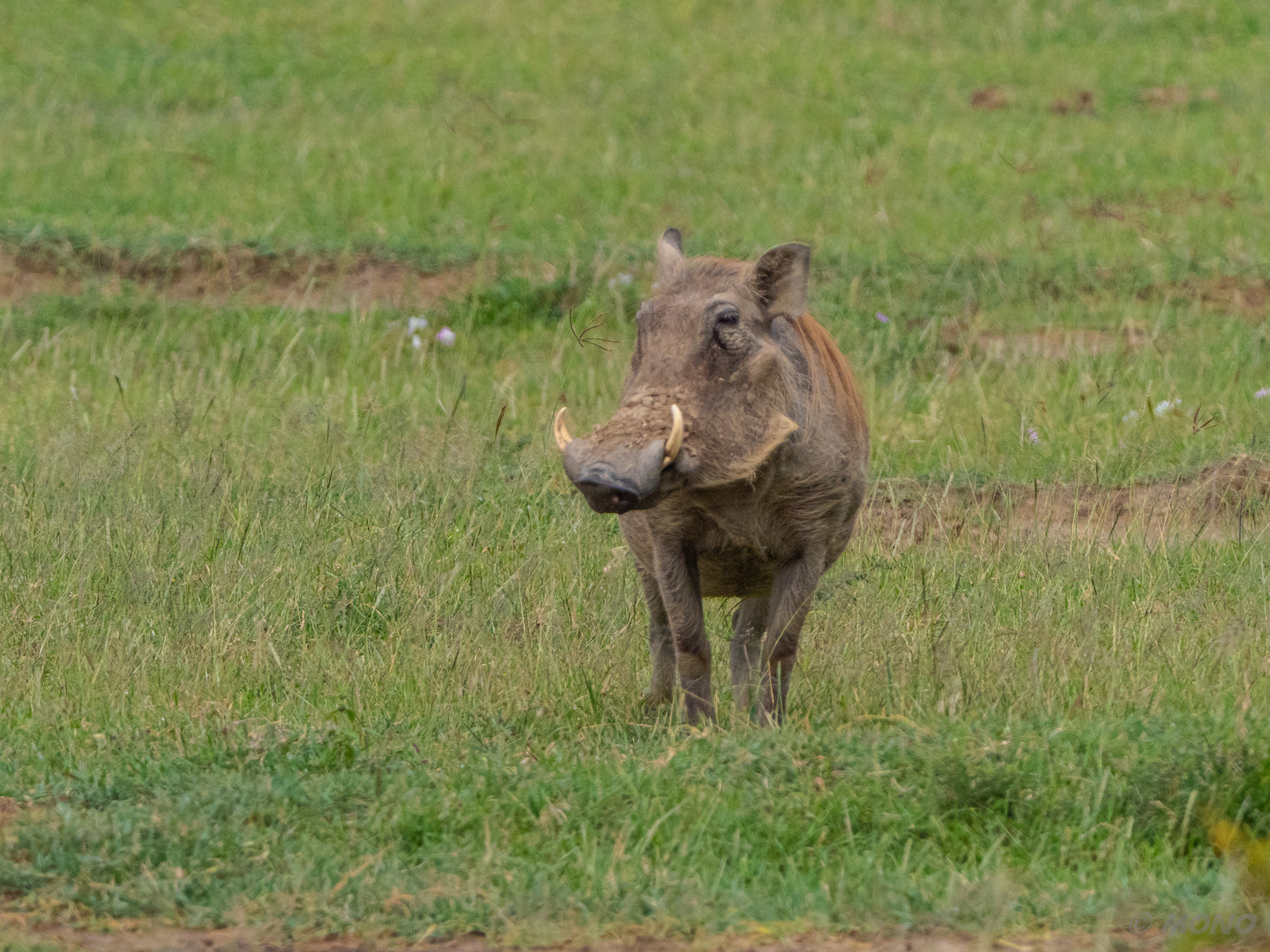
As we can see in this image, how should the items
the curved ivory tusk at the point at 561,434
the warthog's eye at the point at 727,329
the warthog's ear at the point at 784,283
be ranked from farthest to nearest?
the warthog's ear at the point at 784,283, the warthog's eye at the point at 727,329, the curved ivory tusk at the point at 561,434

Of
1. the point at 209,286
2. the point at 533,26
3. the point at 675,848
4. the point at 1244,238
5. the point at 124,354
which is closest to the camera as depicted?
the point at 675,848

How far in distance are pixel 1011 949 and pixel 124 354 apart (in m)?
7.11

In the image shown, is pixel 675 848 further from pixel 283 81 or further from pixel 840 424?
pixel 283 81

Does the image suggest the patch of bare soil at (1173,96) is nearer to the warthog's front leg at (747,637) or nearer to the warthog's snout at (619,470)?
the warthog's front leg at (747,637)

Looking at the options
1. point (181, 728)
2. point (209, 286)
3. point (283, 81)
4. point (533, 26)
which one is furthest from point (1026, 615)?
point (533, 26)

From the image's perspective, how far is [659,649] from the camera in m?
5.32

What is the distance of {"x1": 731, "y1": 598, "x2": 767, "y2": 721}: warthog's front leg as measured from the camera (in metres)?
5.36

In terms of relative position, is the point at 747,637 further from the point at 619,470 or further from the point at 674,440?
the point at 619,470

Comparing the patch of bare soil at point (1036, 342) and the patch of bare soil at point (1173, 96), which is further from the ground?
the patch of bare soil at point (1173, 96)

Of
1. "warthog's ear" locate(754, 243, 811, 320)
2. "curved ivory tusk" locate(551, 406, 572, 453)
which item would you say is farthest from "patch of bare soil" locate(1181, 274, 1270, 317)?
"curved ivory tusk" locate(551, 406, 572, 453)

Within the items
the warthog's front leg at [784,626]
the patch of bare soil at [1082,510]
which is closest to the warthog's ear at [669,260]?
the warthog's front leg at [784,626]

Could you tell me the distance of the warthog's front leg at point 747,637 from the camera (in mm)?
5355

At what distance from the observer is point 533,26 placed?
17.2 meters

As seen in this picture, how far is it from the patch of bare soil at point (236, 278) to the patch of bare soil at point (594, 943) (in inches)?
287
